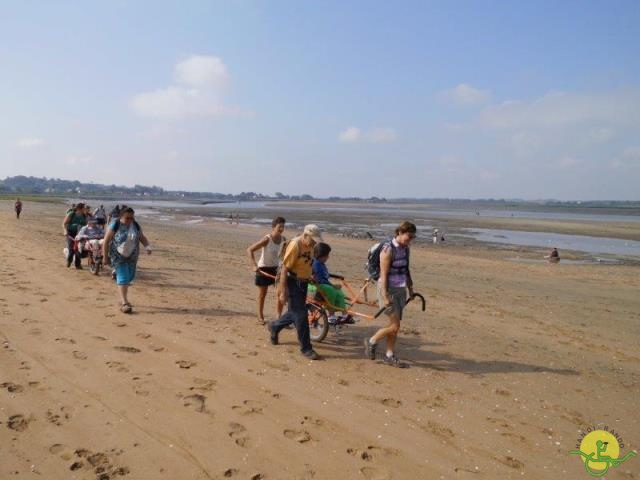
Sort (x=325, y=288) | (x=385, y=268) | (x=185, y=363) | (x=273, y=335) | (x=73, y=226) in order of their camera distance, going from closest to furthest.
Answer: (x=185, y=363)
(x=385, y=268)
(x=273, y=335)
(x=325, y=288)
(x=73, y=226)

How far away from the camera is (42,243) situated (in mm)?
15641

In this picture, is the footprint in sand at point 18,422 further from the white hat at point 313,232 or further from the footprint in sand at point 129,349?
the white hat at point 313,232

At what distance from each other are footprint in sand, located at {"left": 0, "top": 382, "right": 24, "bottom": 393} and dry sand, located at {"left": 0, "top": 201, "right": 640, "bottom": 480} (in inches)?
0.8

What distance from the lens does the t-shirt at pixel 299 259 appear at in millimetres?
5754

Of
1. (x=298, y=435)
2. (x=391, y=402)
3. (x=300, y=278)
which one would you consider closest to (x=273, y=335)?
(x=300, y=278)

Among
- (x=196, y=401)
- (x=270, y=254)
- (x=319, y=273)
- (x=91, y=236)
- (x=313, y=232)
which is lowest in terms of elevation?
(x=196, y=401)

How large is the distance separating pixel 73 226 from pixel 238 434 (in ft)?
30.7

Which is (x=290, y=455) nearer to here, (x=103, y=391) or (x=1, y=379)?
(x=103, y=391)

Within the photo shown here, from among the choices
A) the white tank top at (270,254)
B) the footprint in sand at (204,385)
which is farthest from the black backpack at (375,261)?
the footprint in sand at (204,385)

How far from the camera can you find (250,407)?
4.31 meters

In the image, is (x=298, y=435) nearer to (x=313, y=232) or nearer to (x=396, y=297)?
(x=396, y=297)

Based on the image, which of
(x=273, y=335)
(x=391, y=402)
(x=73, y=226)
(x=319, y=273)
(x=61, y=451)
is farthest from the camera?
(x=73, y=226)

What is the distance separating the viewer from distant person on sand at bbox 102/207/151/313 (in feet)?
23.8

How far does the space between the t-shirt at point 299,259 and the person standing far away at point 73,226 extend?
7.34 meters
